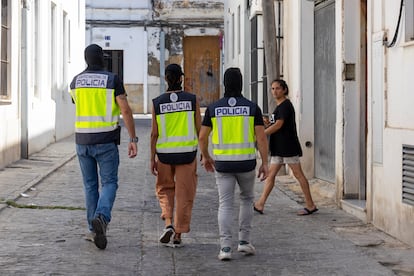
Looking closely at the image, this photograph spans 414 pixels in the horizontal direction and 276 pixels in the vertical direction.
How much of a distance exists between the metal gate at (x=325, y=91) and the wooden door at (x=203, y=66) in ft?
76.7

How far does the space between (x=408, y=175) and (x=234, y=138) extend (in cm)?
187

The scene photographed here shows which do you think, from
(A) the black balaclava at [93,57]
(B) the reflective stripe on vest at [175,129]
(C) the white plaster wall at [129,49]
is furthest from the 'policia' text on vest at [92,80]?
(C) the white plaster wall at [129,49]

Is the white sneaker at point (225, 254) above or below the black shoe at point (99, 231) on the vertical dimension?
below

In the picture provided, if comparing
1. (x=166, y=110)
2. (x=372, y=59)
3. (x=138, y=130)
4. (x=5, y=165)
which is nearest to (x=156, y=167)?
(x=166, y=110)

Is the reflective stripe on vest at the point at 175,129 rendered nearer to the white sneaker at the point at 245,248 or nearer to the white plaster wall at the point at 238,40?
the white sneaker at the point at 245,248

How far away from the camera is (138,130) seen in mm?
25734

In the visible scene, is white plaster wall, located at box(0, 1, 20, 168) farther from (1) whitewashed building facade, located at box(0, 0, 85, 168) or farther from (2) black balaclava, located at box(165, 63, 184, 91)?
(2) black balaclava, located at box(165, 63, 184, 91)

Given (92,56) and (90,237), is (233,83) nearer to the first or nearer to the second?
(92,56)

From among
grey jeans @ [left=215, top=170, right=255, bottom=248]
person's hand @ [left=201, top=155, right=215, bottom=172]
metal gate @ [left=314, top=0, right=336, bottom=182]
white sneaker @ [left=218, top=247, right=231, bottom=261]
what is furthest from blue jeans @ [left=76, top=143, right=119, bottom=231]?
metal gate @ [left=314, top=0, right=336, bottom=182]

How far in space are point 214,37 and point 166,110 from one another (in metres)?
28.8

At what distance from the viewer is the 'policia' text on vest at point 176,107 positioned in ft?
26.1

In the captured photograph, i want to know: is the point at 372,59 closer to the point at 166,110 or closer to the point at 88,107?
the point at 166,110

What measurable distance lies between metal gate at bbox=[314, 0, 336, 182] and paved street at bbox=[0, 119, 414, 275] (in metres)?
0.78

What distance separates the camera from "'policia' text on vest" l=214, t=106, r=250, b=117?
760 cm
